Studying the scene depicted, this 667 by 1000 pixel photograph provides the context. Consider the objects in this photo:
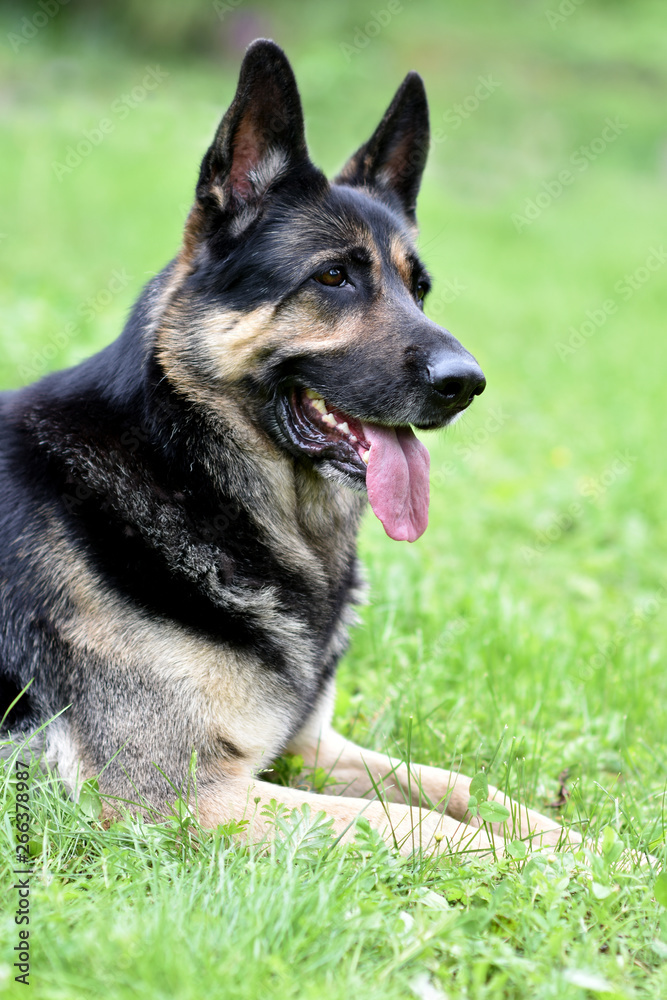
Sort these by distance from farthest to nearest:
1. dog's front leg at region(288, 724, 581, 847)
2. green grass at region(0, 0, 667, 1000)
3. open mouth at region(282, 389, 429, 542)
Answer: open mouth at region(282, 389, 429, 542)
dog's front leg at region(288, 724, 581, 847)
green grass at region(0, 0, 667, 1000)

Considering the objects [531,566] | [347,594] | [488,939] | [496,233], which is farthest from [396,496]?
[496,233]

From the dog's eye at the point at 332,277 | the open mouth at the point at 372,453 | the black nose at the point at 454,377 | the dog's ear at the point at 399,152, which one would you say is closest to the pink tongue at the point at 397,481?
the open mouth at the point at 372,453

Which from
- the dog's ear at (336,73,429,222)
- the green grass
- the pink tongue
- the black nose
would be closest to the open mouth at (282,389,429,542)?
the pink tongue

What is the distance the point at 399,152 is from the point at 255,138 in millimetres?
884

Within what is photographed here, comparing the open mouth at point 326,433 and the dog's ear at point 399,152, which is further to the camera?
the dog's ear at point 399,152

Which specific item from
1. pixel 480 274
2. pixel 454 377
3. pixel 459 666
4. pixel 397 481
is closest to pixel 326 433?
pixel 397 481

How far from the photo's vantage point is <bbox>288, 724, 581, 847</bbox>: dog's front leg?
287 cm

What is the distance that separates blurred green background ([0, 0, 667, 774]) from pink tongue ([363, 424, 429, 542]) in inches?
34.7

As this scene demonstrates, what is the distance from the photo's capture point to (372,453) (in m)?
3.12

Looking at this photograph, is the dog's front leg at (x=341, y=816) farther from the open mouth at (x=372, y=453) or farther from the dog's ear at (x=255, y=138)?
the dog's ear at (x=255, y=138)

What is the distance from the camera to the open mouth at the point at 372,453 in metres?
3.08

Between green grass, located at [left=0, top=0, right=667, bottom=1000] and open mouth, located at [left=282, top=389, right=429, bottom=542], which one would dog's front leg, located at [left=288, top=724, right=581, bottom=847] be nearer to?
green grass, located at [left=0, top=0, right=667, bottom=1000]

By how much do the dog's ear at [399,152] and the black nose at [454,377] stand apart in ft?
3.73

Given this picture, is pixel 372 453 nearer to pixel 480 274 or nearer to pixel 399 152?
pixel 399 152
